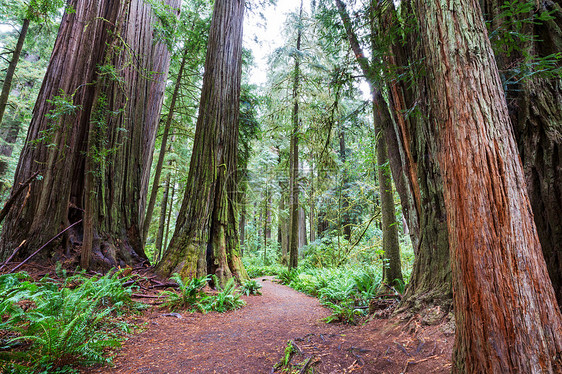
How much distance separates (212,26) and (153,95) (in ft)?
7.83

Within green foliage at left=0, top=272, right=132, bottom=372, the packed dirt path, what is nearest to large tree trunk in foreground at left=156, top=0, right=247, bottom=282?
the packed dirt path

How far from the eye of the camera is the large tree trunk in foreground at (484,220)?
1.21m

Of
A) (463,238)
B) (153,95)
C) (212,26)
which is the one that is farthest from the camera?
(153,95)

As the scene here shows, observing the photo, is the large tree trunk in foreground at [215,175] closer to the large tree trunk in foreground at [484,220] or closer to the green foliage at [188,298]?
the green foliage at [188,298]

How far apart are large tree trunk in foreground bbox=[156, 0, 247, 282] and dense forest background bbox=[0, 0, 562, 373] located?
0.03 m

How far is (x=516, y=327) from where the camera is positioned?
1.21m

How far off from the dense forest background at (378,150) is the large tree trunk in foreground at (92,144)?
0.03 metres

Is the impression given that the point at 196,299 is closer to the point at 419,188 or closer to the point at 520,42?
the point at 419,188

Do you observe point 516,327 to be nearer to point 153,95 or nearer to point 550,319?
point 550,319

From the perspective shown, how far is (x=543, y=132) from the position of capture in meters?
2.12

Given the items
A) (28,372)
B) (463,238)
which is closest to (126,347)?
(28,372)

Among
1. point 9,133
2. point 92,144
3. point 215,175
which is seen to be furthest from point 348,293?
point 9,133

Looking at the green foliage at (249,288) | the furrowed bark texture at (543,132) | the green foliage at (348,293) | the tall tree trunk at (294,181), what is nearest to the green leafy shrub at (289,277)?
the tall tree trunk at (294,181)

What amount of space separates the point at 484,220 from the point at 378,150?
387cm
